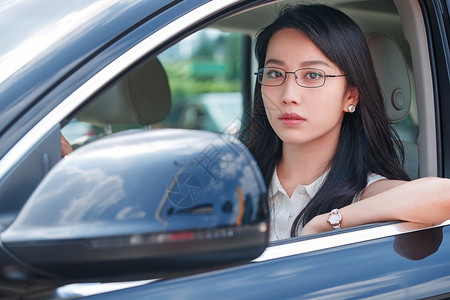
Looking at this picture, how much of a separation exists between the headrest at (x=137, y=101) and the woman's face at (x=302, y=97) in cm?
79

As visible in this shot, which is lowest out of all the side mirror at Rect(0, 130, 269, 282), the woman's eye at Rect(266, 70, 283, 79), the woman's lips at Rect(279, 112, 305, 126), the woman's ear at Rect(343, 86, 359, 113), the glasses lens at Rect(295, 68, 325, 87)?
the side mirror at Rect(0, 130, 269, 282)

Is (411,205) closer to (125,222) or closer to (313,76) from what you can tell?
(313,76)

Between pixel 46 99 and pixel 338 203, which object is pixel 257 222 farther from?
pixel 338 203

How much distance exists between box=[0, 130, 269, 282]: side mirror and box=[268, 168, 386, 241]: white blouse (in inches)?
35.2

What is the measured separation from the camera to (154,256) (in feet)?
3.24

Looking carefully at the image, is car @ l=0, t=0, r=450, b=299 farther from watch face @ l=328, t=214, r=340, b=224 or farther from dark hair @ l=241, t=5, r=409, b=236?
dark hair @ l=241, t=5, r=409, b=236

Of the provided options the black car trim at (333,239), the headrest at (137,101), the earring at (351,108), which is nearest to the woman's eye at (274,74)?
the earring at (351,108)

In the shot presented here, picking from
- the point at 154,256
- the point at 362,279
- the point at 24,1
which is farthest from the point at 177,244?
the point at 24,1

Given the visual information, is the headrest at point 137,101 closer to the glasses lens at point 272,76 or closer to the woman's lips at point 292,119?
the glasses lens at point 272,76

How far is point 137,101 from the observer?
266 centimetres

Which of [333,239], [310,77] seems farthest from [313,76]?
[333,239]

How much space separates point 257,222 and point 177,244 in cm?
14

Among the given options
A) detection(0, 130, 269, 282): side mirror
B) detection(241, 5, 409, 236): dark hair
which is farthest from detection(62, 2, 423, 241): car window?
detection(0, 130, 269, 282): side mirror

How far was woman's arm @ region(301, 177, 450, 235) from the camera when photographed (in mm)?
1497
